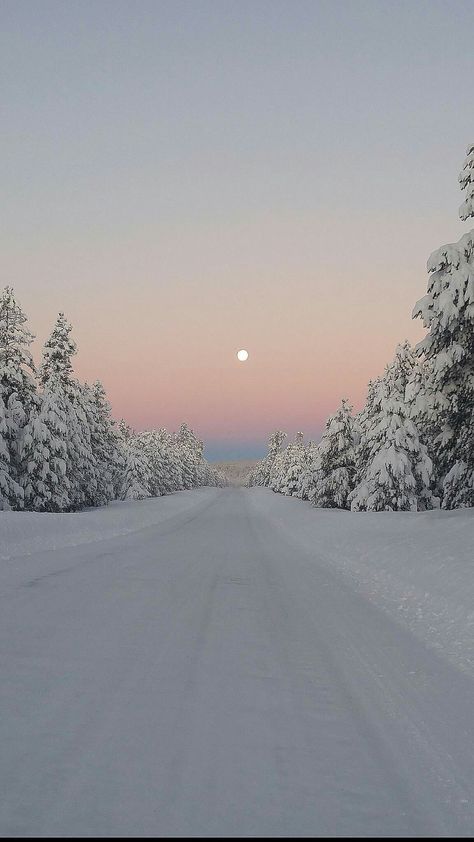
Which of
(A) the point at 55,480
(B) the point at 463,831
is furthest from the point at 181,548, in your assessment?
(A) the point at 55,480

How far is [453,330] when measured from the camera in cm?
1503

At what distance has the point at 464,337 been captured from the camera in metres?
15.1

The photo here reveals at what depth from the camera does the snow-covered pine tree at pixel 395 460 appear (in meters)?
31.5

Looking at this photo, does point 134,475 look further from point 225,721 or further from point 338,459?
point 225,721

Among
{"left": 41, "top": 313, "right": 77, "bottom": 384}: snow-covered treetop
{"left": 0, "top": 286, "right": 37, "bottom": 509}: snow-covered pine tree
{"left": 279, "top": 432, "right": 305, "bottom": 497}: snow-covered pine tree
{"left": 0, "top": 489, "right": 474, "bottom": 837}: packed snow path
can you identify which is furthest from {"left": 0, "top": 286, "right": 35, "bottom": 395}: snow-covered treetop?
{"left": 279, "top": 432, "right": 305, "bottom": 497}: snow-covered pine tree

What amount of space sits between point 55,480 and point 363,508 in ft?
56.2

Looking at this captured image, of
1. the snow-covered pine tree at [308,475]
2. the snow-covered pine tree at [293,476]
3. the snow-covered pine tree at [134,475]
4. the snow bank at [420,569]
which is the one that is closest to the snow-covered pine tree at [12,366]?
the snow bank at [420,569]

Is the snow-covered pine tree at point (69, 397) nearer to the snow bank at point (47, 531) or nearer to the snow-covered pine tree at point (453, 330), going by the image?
the snow bank at point (47, 531)

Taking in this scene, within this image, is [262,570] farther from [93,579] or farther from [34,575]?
[34,575]

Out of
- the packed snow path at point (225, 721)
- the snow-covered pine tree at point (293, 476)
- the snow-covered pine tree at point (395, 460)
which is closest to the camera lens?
the packed snow path at point (225, 721)

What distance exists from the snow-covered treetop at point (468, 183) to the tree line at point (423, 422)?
25mm

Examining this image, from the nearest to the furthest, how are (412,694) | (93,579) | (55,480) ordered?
(412,694) < (93,579) < (55,480)

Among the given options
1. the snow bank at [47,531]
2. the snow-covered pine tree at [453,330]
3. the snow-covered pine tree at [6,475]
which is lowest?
the snow bank at [47,531]

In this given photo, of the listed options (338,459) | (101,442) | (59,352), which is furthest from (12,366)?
(338,459)
